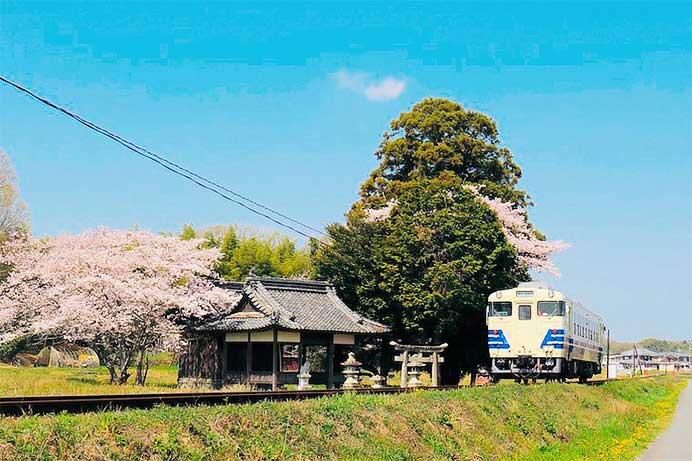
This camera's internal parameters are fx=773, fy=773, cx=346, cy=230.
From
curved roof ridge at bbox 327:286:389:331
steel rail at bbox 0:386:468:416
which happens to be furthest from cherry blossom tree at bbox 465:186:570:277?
steel rail at bbox 0:386:468:416

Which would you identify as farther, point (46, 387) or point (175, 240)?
point (175, 240)

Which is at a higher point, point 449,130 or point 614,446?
point 449,130

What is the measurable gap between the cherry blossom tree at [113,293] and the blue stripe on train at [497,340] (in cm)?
985

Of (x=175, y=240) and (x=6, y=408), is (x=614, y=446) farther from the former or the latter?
(x=175, y=240)

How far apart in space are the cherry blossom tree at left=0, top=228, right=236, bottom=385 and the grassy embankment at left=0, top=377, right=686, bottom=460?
13781 millimetres

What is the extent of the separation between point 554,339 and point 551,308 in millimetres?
982

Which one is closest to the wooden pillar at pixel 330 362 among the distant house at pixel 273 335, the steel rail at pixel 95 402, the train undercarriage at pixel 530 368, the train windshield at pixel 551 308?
the distant house at pixel 273 335

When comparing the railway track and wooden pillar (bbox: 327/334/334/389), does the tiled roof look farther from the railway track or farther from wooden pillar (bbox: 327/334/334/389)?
the railway track

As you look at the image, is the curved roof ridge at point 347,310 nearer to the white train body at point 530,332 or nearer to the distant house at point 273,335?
the distant house at point 273,335

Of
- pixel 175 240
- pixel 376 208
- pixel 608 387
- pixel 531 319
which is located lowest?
pixel 608 387

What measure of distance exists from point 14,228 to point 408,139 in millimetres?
22177

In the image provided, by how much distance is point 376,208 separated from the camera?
3772cm

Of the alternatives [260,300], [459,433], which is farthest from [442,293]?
[459,433]

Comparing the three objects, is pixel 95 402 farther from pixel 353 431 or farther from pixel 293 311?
pixel 293 311
